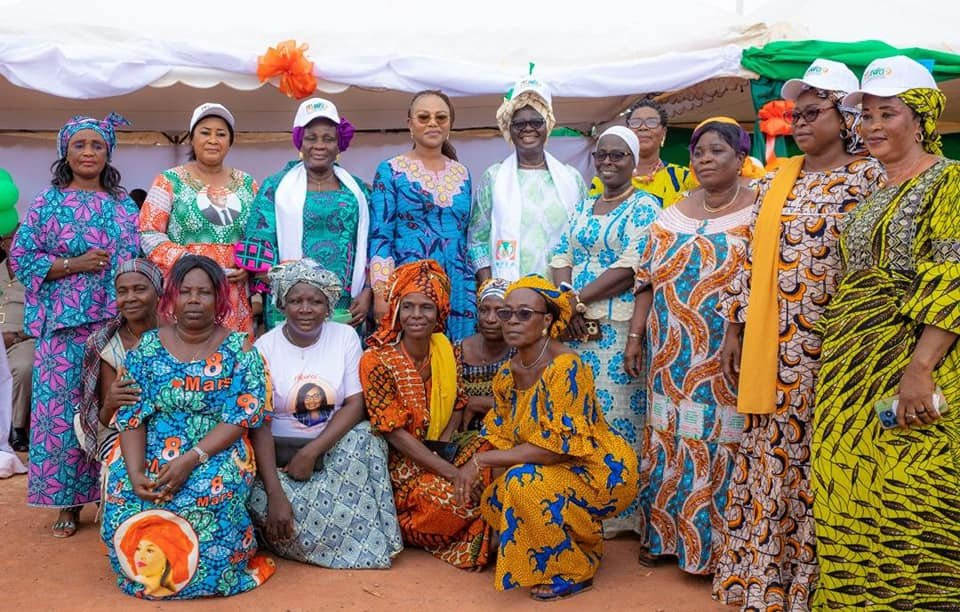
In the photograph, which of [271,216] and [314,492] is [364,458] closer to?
[314,492]

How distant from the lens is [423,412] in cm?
447

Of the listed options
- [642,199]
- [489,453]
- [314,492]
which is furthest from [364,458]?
[642,199]

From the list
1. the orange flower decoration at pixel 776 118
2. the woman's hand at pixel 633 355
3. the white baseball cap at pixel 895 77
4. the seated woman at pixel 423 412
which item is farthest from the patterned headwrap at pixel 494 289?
the orange flower decoration at pixel 776 118

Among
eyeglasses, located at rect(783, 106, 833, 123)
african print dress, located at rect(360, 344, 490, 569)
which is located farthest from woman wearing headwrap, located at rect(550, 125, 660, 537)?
eyeglasses, located at rect(783, 106, 833, 123)

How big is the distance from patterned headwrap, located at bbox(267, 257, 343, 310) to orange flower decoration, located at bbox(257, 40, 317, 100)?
6.72 ft

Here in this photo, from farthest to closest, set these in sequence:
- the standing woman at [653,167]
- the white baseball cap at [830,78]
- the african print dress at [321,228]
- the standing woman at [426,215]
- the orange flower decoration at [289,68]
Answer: the orange flower decoration at [289,68] → the standing woman at [653,167] → the standing woman at [426,215] → the african print dress at [321,228] → the white baseball cap at [830,78]

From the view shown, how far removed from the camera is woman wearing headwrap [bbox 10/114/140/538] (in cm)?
466

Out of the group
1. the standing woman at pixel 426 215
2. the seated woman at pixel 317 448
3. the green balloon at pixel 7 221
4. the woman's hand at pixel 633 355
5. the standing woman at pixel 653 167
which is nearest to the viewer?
the seated woman at pixel 317 448

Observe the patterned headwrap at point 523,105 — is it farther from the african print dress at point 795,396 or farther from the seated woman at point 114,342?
the seated woman at point 114,342

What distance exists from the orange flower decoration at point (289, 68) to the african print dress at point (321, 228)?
1.37 meters

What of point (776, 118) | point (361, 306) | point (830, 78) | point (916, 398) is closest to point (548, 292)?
point (361, 306)

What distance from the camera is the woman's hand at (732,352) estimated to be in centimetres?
382

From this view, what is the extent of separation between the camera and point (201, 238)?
4.80 m

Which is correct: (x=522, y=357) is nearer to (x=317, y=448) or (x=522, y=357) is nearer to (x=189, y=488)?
(x=317, y=448)
